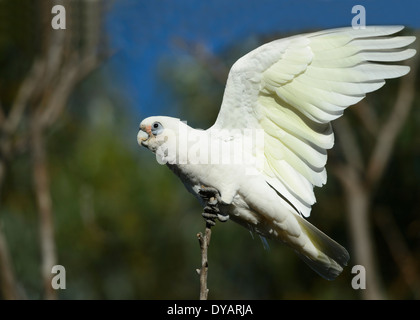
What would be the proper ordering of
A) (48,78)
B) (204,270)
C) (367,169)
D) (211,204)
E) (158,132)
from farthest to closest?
(367,169) < (48,78) < (158,132) < (211,204) < (204,270)

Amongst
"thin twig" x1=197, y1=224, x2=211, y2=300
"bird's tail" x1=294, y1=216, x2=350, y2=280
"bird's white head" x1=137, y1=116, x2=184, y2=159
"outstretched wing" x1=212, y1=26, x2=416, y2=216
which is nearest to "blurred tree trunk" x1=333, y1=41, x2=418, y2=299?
"bird's tail" x1=294, y1=216, x2=350, y2=280

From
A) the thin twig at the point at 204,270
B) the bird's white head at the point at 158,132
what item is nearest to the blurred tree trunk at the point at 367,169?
the bird's white head at the point at 158,132

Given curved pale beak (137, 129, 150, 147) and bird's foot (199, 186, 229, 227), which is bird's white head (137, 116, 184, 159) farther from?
bird's foot (199, 186, 229, 227)

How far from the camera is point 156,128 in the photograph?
3324 mm

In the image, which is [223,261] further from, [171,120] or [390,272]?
[171,120]

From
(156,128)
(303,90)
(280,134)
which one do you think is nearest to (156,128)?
(156,128)

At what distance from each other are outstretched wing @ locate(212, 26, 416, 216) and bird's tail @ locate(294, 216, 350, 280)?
0.11 m

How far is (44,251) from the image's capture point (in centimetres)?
674

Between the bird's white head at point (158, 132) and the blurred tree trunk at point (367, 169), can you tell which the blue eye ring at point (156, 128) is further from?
the blurred tree trunk at point (367, 169)

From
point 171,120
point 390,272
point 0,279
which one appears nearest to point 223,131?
point 171,120

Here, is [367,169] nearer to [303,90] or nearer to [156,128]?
[303,90]

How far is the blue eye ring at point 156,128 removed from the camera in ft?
10.9

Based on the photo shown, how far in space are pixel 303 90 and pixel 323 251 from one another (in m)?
0.90

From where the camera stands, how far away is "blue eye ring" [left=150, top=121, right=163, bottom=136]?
10.9 feet
